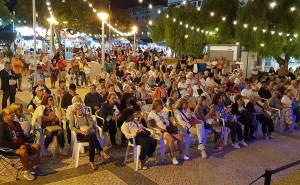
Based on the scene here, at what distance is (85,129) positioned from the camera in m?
5.92

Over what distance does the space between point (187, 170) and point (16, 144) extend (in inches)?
113

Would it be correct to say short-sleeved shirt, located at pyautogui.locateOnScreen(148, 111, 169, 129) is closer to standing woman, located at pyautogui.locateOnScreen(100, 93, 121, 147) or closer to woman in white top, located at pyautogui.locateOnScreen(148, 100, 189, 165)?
woman in white top, located at pyautogui.locateOnScreen(148, 100, 189, 165)

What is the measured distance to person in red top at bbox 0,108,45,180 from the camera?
16.8 ft

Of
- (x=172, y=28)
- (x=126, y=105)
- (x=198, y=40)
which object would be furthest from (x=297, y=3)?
(x=126, y=105)

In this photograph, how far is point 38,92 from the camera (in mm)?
7168

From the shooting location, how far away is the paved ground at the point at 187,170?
5398 millimetres

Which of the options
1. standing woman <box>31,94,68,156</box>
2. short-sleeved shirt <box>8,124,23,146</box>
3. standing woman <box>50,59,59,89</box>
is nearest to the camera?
short-sleeved shirt <box>8,124,23,146</box>

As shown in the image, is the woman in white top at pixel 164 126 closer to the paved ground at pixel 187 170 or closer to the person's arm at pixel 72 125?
the paved ground at pixel 187 170

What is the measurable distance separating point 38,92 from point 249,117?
4727 millimetres

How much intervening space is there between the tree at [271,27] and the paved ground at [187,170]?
14.6 m

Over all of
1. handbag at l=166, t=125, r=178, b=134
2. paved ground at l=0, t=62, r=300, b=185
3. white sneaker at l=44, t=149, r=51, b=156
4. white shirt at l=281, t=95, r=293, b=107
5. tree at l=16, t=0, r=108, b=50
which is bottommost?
paved ground at l=0, t=62, r=300, b=185

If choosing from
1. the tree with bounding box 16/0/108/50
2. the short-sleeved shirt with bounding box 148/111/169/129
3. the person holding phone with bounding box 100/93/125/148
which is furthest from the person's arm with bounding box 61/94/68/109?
the tree with bounding box 16/0/108/50

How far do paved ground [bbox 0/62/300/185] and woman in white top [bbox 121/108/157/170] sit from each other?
0.28 m

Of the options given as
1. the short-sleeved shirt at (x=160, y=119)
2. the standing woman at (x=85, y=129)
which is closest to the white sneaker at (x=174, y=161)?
the short-sleeved shirt at (x=160, y=119)
